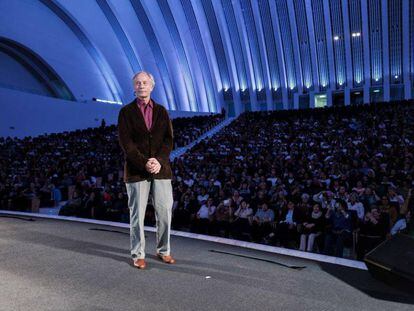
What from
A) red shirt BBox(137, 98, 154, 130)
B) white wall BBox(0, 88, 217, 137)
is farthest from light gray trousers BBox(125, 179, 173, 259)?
white wall BBox(0, 88, 217, 137)

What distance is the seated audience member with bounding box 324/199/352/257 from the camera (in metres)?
5.54

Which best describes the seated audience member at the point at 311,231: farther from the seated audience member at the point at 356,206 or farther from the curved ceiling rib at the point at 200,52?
the curved ceiling rib at the point at 200,52

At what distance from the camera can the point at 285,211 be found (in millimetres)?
6680

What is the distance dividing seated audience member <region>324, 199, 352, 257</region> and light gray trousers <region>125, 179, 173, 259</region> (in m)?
3.52

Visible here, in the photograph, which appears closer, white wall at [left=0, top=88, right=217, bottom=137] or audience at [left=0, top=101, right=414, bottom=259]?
audience at [left=0, top=101, right=414, bottom=259]

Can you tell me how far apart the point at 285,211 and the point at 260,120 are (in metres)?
13.8

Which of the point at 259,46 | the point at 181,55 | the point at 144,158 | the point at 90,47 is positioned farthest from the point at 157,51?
the point at 144,158

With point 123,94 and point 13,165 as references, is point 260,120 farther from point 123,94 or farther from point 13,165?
point 123,94

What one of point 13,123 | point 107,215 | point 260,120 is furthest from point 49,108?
point 107,215

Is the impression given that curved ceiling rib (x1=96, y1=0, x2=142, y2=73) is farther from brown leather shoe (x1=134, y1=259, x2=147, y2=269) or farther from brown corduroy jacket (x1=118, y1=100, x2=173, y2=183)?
brown leather shoe (x1=134, y1=259, x2=147, y2=269)

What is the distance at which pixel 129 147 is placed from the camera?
9.27ft

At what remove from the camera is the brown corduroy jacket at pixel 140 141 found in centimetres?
284

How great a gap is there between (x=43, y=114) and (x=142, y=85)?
21.2 meters

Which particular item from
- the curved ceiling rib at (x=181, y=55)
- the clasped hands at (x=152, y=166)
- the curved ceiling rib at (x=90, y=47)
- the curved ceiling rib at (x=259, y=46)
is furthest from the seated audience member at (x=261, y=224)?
the curved ceiling rib at (x=181, y=55)
